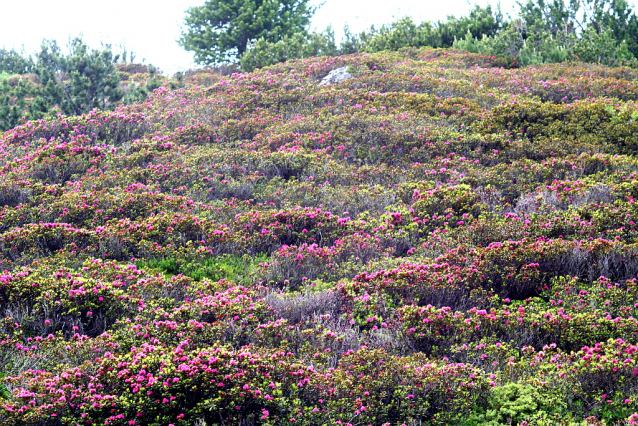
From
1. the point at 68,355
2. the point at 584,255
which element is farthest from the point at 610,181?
the point at 68,355

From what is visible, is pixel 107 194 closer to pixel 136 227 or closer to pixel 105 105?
pixel 136 227

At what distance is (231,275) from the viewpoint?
7957 mm

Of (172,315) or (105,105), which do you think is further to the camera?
(105,105)

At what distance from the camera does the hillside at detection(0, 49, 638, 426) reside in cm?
499

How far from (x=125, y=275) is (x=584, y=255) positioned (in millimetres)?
5947

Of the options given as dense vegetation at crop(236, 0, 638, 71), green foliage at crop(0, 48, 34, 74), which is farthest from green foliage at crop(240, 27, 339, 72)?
green foliage at crop(0, 48, 34, 74)

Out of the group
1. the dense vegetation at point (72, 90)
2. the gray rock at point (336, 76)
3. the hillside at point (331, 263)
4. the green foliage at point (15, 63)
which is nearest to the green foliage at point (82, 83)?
the dense vegetation at point (72, 90)

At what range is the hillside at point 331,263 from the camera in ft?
16.4

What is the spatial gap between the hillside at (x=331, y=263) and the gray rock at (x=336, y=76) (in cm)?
282

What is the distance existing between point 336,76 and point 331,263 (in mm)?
11439

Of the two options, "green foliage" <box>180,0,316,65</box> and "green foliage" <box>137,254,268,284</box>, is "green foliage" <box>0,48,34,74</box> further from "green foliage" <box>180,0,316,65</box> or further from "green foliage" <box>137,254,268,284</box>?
"green foliage" <box>137,254,268,284</box>

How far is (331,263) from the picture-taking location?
7988mm

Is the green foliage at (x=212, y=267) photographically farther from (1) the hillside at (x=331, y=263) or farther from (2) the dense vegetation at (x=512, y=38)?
(2) the dense vegetation at (x=512, y=38)

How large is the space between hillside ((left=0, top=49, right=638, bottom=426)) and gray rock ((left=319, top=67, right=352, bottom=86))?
2820 mm
